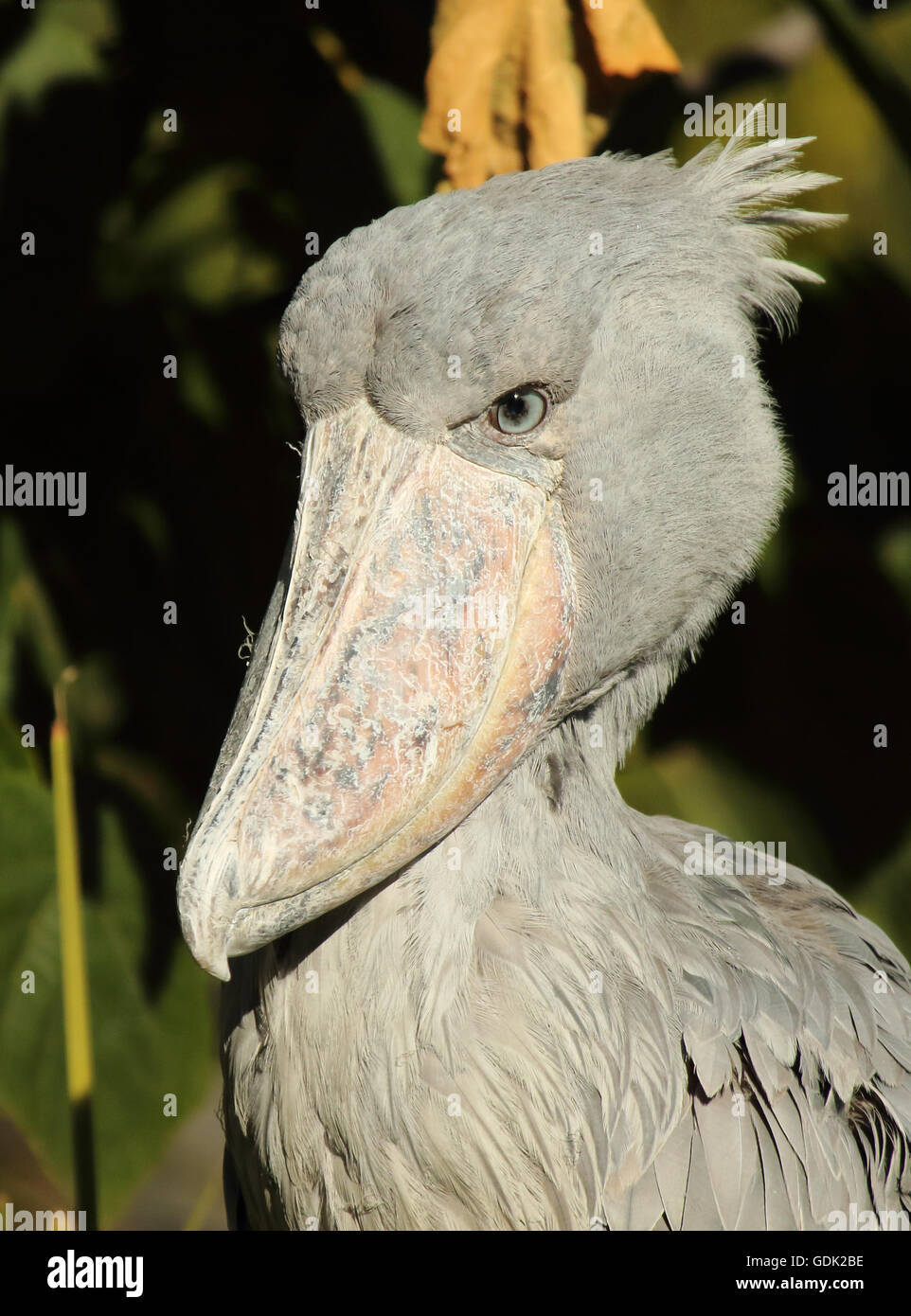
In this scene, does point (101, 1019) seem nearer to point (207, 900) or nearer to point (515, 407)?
point (207, 900)

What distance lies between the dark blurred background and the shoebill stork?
1060mm

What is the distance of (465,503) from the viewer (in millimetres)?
1233

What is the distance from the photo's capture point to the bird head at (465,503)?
1156 mm

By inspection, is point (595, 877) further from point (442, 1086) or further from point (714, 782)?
point (714, 782)

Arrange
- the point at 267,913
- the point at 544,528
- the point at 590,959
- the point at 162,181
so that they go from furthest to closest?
the point at 162,181 → the point at 590,959 → the point at 544,528 → the point at 267,913

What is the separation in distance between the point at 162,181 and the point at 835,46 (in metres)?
1.39

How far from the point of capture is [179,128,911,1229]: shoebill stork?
118 cm

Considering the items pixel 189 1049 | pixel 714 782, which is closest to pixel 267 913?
pixel 189 1049

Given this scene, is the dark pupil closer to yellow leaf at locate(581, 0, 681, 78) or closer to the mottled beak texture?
the mottled beak texture

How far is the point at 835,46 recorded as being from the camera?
225 cm

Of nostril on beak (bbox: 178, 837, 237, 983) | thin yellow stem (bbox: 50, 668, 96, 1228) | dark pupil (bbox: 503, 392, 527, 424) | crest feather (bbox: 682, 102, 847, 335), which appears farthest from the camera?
thin yellow stem (bbox: 50, 668, 96, 1228)


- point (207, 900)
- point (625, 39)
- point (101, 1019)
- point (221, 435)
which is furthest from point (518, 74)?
point (101, 1019)

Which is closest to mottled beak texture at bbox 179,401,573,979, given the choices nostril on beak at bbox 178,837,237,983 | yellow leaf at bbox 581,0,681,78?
nostril on beak at bbox 178,837,237,983

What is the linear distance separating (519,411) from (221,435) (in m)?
1.57
